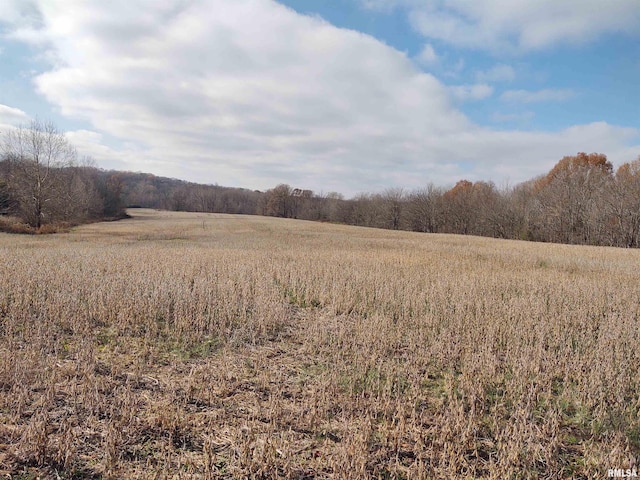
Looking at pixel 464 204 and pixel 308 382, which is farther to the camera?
pixel 464 204

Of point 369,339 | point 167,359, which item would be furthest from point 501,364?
point 167,359

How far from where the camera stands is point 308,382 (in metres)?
5.17

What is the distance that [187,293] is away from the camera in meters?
8.90

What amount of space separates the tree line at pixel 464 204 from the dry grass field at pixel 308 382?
3565 cm

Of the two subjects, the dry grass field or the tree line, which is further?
the tree line

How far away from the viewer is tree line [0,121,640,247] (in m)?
37.6

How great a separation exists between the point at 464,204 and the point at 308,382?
73.8 metres

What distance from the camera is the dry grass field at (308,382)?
342cm

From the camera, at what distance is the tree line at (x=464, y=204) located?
123 ft

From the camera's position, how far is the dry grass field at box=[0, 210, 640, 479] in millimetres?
3418

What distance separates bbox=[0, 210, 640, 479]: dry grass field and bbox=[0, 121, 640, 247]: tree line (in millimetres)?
35649

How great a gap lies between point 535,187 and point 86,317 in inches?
2978

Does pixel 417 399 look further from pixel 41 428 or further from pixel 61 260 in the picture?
pixel 61 260

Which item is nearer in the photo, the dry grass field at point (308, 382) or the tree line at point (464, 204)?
the dry grass field at point (308, 382)
